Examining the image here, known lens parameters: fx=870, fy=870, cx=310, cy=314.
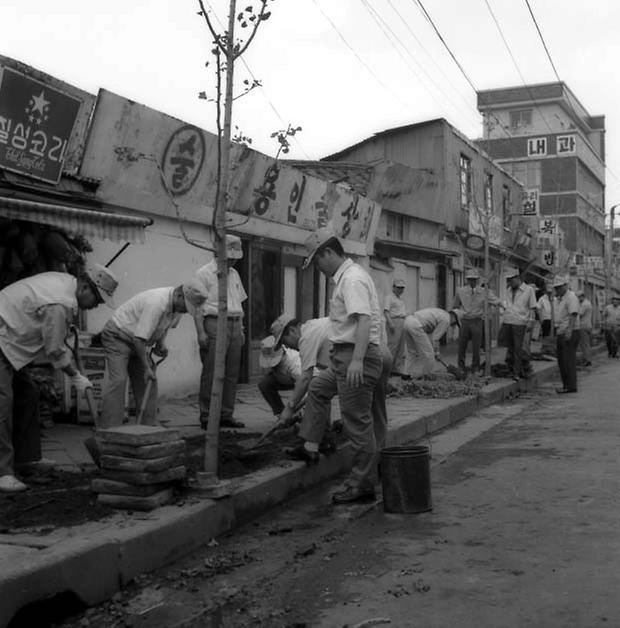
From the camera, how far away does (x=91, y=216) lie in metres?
7.59

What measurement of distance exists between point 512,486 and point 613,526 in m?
1.38

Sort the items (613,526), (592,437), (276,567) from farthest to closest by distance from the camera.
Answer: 1. (592,437)
2. (613,526)
3. (276,567)

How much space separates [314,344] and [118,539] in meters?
2.82

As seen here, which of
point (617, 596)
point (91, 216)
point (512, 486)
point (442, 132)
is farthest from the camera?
point (442, 132)

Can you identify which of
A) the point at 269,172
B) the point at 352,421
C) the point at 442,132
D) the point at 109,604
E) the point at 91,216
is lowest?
the point at 109,604

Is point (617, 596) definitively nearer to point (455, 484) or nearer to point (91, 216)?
point (455, 484)

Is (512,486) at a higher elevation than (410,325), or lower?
lower

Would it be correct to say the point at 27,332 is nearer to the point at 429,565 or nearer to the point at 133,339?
the point at 133,339

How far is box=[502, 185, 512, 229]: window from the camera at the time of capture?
103ft

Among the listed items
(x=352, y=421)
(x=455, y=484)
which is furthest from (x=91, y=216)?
(x=455, y=484)

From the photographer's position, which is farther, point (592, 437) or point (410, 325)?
point (410, 325)

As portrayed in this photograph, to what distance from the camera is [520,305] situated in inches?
538

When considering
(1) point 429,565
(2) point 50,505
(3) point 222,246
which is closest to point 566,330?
(3) point 222,246

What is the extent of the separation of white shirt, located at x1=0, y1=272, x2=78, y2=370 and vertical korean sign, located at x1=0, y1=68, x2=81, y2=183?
3086 millimetres
